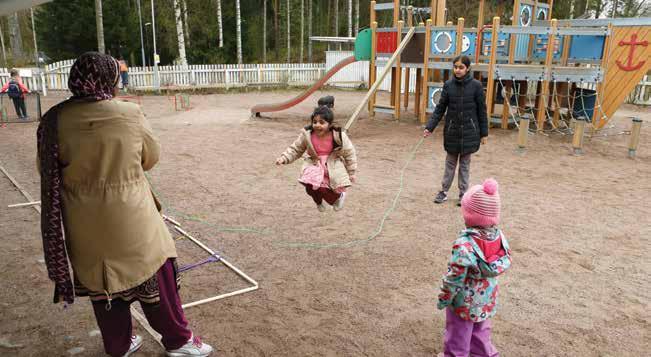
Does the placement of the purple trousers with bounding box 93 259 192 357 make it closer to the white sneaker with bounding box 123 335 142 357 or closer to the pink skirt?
the white sneaker with bounding box 123 335 142 357

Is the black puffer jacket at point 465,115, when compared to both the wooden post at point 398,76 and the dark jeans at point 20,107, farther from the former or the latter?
the dark jeans at point 20,107

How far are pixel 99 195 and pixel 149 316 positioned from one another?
0.78m

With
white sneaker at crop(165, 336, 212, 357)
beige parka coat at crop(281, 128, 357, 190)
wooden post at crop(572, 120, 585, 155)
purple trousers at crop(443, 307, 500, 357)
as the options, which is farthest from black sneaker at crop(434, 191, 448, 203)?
wooden post at crop(572, 120, 585, 155)

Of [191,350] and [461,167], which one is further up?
[461,167]

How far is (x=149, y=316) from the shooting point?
2699 mm

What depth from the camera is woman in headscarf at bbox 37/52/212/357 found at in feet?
7.43

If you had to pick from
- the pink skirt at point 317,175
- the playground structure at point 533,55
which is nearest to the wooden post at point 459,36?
the playground structure at point 533,55

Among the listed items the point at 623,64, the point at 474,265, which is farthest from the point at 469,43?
the point at 474,265

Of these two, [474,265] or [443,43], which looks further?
[443,43]

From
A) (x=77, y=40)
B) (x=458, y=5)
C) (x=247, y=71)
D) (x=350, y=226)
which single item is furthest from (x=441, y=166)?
(x=77, y=40)

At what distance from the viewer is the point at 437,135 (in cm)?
1111

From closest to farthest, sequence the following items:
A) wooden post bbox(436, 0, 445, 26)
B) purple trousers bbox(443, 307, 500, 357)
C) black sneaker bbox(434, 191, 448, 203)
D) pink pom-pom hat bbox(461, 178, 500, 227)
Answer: pink pom-pom hat bbox(461, 178, 500, 227), purple trousers bbox(443, 307, 500, 357), black sneaker bbox(434, 191, 448, 203), wooden post bbox(436, 0, 445, 26)

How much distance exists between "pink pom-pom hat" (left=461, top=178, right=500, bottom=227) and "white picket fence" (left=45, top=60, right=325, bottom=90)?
2035 centimetres

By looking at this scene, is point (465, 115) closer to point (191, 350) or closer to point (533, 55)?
point (191, 350)
